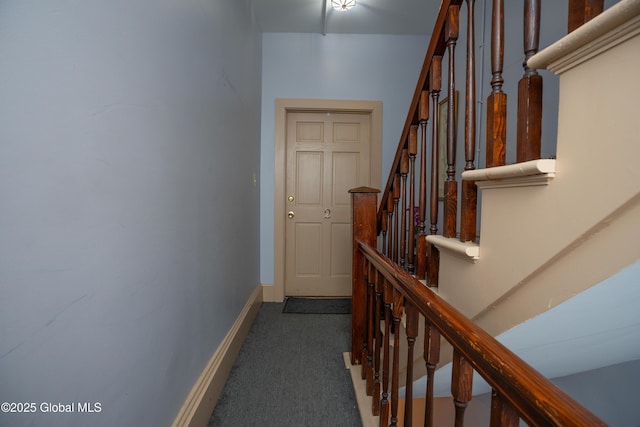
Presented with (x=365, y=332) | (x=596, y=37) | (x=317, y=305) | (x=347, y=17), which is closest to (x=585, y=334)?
(x=596, y=37)

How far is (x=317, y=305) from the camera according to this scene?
328cm

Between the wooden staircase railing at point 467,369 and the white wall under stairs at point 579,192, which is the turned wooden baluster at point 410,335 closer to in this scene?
the wooden staircase railing at point 467,369

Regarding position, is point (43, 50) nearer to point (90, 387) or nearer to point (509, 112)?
point (90, 387)

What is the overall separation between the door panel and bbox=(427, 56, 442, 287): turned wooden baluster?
222 cm

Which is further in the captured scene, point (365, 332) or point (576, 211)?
point (365, 332)

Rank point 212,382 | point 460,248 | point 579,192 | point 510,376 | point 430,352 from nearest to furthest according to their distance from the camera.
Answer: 1. point 510,376
2. point 579,192
3. point 430,352
4. point 460,248
5. point 212,382

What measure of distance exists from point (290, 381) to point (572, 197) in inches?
70.4

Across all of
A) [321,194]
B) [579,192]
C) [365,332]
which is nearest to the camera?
[579,192]

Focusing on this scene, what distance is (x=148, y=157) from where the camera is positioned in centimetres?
103

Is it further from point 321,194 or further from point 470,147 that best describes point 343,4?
point 470,147

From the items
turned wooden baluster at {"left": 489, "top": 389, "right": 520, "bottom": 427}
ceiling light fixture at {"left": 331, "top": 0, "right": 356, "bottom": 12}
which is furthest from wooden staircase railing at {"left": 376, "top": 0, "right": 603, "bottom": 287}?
ceiling light fixture at {"left": 331, "top": 0, "right": 356, "bottom": 12}

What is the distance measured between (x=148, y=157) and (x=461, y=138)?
2539mm

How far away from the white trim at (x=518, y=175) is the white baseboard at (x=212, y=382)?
1.41 metres

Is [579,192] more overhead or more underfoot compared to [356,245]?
more overhead
